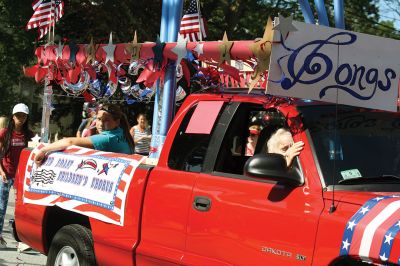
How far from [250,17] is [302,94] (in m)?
25.5

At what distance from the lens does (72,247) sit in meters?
5.38

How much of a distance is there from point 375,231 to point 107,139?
332 cm

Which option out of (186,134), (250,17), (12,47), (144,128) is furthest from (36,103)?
(186,134)

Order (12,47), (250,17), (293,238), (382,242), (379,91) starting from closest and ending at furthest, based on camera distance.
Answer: (382,242) → (293,238) → (379,91) → (12,47) → (250,17)

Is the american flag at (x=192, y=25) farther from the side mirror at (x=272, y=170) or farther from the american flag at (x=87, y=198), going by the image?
the side mirror at (x=272, y=170)

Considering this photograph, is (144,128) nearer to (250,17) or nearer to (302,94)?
(302,94)

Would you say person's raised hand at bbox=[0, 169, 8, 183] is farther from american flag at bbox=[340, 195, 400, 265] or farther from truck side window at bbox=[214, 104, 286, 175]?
american flag at bbox=[340, 195, 400, 265]

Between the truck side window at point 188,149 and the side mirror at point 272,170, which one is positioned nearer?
the side mirror at point 272,170

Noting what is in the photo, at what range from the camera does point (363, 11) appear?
29.0 m

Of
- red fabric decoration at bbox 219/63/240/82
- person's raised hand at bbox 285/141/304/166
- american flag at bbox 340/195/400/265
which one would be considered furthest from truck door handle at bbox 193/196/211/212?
red fabric decoration at bbox 219/63/240/82

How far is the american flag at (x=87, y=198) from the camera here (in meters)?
4.82

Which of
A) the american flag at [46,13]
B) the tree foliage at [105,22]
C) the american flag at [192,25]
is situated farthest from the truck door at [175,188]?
the tree foliage at [105,22]

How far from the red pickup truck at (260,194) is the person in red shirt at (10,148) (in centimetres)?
319

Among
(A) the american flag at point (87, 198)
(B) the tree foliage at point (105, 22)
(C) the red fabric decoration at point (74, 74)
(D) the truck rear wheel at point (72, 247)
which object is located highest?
(B) the tree foliage at point (105, 22)
